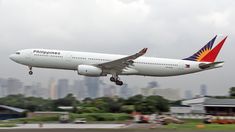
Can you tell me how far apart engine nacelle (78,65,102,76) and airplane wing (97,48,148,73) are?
67 cm

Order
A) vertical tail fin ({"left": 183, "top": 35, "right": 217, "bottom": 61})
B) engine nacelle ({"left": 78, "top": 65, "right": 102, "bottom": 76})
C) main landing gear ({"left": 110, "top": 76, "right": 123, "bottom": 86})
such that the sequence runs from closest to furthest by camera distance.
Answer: engine nacelle ({"left": 78, "top": 65, "right": 102, "bottom": 76}) → main landing gear ({"left": 110, "top": 76, "right": 123, "bottom": 86}) → vertical tail fin ({"left": 183, "top": 35, "right": 217, "bottom": 61})

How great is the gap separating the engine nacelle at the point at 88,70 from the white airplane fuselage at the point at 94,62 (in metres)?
0.89

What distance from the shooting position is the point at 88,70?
184 feet

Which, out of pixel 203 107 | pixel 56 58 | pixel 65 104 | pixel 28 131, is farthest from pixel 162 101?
pixel 28 131

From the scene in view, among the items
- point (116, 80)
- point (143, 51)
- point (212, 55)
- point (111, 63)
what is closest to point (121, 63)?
point (111, 63)

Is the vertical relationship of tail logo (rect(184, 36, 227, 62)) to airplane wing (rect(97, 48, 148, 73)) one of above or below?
above

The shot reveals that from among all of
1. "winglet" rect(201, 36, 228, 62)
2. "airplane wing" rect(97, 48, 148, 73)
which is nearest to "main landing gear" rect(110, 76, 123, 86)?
"airplane wing" rect(97, 48, 148, 73)

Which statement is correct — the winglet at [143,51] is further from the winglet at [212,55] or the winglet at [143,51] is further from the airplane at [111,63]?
the winglet at [212,55]

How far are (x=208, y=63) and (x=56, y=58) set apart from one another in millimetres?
19233

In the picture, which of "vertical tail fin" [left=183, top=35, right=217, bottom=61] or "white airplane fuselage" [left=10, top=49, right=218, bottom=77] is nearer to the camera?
"white airplane fuselage" [left=10, top=49, right=218, bottom=77]

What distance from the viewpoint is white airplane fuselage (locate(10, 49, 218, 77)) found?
56.2m

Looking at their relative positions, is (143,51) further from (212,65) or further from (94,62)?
(212,65)

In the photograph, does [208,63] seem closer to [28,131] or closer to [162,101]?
[28,131]

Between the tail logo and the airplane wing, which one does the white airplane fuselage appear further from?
the tail logo
